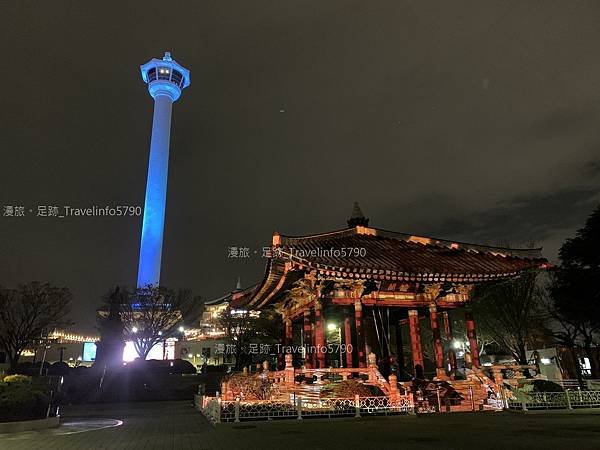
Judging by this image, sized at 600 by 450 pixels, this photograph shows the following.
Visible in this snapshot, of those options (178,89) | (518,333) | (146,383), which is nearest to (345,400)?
(518,333)

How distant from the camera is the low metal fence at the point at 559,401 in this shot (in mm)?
17453

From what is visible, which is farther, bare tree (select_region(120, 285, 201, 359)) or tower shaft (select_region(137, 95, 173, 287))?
tower shaft (select_region(137, 95, 173, 287))

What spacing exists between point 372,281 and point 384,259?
139 cm

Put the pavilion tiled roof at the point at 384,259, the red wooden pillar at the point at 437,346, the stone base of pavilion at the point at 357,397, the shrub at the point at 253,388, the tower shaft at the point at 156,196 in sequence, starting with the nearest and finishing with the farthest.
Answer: the stone base of pavilion at the point at 357,397 < the shrub at the point at 253,388 < the pavilion tiled roof at the point at 384,259 < the red wooden pillar at the point at 437,346 < the tower shaft at the point at 156,196

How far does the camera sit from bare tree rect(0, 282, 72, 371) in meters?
34.8

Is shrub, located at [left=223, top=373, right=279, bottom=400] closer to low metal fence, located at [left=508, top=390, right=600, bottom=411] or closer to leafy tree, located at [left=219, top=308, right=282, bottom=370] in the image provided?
low metal fence, located at [left=508, top=390, right=600, bottom=411]

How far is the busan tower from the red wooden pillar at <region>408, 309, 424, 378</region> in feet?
189

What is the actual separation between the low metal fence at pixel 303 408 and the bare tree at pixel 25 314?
2693 cm

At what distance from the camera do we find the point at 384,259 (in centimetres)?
2039

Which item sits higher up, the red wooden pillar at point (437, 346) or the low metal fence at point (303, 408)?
the red wooden pillar at point (437, 346)

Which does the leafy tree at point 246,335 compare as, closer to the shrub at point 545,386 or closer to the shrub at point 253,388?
the shrub at point 253,388

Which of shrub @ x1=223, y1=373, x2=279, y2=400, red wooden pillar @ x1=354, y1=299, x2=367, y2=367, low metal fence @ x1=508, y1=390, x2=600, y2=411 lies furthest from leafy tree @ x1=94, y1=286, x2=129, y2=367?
low metal fence @ x1=508, y1=390, x2=600, y2=411

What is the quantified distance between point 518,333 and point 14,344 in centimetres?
4075

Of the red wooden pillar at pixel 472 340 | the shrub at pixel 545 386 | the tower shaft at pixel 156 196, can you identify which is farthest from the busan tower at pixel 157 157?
the shrub at pixel 545 386
